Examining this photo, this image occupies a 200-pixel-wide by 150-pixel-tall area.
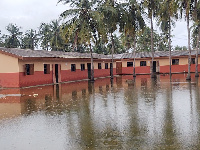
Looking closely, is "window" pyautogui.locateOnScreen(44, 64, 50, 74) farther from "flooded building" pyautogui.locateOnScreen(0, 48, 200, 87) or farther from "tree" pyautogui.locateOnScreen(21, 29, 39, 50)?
"tree" pyautogui.locateOnScreen(21, 29, 39, 50)

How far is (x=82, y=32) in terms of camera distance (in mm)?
23828

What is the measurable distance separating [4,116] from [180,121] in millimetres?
6371

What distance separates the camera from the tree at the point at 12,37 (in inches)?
2174

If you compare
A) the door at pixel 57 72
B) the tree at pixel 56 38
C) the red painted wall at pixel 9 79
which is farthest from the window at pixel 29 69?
the tree at pixel 56 38

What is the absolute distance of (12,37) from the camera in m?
56.2

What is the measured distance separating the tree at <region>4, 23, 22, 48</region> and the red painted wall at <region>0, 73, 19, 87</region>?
35811 millimetres

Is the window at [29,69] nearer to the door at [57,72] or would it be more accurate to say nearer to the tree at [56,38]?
the door at [57,72]

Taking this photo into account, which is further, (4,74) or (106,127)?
(4,74)

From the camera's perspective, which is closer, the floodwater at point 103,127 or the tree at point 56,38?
the floodwater at point 103,127

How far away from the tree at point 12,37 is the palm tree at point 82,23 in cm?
3387

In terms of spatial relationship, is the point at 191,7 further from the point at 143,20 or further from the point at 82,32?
the point at 82,32

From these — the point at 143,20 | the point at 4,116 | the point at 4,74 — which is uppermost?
the point at 143,20

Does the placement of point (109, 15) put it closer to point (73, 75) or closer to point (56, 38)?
point (73, 75)

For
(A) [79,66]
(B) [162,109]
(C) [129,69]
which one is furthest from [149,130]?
(C) [129,69]
